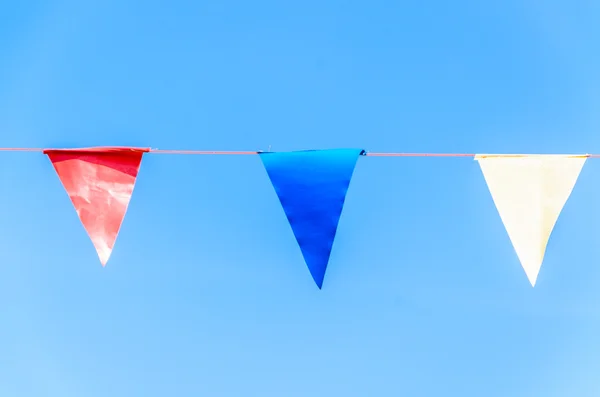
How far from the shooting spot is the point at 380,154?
9.74 ft

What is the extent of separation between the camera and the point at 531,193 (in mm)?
2963

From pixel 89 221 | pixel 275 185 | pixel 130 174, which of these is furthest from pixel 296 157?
pixel 89 221

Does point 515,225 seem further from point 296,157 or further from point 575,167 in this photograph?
point 296,157

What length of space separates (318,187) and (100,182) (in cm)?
113

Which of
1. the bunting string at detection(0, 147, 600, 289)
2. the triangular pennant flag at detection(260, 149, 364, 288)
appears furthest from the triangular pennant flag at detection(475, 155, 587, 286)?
the triangular pennant flag at detection(260, 149, 364, 288)

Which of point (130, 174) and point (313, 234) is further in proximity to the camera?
point (130, 174)

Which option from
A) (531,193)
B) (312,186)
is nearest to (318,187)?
(312,186)

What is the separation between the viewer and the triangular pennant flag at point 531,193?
2955 millimetres

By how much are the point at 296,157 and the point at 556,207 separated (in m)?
1.34

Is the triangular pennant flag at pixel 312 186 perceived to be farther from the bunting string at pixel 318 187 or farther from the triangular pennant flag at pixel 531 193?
the triangular pennant flag at pixel 531 193

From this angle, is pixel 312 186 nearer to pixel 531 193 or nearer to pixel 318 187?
pixel 318 187

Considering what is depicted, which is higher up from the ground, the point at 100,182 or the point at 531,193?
the point at 531,193

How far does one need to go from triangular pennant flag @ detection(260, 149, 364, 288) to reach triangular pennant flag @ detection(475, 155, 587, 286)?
75cm

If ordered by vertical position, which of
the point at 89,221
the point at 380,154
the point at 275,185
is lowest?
the point at 89,221
